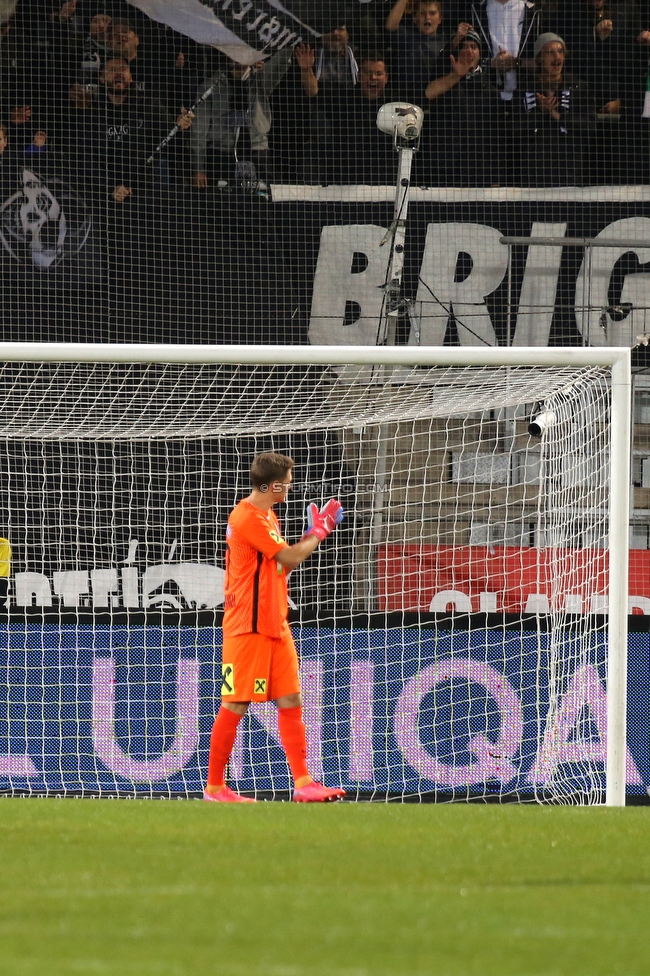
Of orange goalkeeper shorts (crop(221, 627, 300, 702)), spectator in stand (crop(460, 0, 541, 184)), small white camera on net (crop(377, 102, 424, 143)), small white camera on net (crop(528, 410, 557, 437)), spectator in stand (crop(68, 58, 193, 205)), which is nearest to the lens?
orange goalkeeper shorts (crop(221, 627, 300, 702))

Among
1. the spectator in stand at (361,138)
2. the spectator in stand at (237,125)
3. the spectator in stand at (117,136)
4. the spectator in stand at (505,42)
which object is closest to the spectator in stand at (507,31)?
the spectator in stand at (505,42)

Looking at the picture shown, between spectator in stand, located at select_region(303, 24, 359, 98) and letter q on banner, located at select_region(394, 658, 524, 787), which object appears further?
spectator in stand, located at select_region(303, 24, 359, 98)

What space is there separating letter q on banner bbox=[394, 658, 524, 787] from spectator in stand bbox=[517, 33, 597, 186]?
5890 millimetres

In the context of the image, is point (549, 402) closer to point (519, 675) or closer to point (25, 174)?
point (519, 675)

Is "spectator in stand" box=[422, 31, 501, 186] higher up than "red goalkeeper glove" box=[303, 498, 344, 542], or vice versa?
"spectator in stand" box=[422, 31, 501, 186]

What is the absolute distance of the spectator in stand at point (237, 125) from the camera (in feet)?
38.4

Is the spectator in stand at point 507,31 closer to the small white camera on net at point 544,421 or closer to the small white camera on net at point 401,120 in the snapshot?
the small white camera on net at point 401,120

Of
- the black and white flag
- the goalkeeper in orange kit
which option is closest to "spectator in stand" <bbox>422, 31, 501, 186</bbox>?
the black and white flag

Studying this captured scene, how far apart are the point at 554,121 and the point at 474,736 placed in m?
6.76

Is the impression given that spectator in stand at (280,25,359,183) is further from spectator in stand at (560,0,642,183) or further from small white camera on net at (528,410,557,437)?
small white camera on net at (528,410,557,437)

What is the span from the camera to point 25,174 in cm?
1144

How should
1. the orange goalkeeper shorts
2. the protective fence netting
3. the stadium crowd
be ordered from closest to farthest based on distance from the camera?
the orange goalkeeper shorts, the protective fence netting, the stadium crowd

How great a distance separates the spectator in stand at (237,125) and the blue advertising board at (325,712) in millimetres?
5687

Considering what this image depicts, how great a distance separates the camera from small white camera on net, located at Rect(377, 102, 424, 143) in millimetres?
10656
